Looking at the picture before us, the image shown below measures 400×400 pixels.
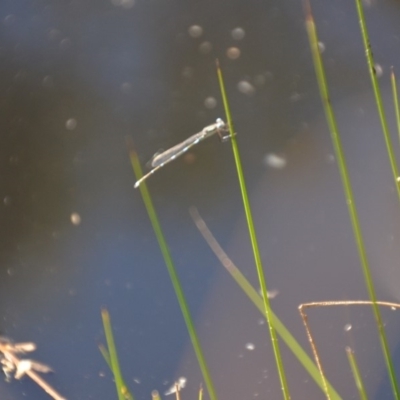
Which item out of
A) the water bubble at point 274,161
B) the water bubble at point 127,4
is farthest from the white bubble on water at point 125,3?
the water bubble at point 274,161

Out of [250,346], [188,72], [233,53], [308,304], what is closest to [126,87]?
[188,72]

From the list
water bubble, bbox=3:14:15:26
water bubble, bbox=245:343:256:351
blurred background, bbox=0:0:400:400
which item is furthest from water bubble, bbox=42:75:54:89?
water bubble, bbox=245:343:256:351

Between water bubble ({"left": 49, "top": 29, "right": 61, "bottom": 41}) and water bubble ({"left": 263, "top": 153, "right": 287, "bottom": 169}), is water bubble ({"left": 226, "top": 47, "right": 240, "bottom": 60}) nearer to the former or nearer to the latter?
water bubble ({"left": 263, "top": 153, "right": 287, "bottom": 169})

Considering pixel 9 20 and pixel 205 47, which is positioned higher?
pixel 9 20

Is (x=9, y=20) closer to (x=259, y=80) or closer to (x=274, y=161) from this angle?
(x=259, y=80)

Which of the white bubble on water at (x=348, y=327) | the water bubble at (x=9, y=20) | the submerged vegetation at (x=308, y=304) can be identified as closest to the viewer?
the submerged vegetation at (x=308, y=304)

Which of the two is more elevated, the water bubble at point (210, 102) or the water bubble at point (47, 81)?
the water bubble at point (47, 81)

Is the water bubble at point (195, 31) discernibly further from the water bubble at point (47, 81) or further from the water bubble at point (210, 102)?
the water bubble at point (47, 81)
